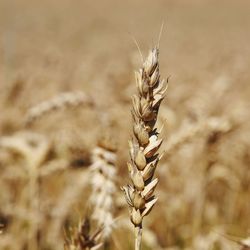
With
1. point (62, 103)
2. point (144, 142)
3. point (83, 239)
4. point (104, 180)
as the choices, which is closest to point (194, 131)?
point (62, 103)

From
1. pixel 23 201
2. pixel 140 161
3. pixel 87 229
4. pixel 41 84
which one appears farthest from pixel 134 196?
pixel 41 84

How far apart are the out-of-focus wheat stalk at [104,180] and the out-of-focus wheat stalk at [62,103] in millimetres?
820

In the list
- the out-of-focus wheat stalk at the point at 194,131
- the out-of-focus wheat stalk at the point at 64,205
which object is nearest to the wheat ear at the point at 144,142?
the out-of-focus wheat stalk at the point at 194,131

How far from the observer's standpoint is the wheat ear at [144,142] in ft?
3.35

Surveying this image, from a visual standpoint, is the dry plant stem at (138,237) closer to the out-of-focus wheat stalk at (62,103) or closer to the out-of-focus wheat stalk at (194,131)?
the out-of-focus wheat stalk at (194,131)

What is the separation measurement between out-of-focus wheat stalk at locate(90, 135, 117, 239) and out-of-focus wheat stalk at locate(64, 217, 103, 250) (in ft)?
1.57

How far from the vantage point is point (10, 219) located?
3434 mm

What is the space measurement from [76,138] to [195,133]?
925 mm

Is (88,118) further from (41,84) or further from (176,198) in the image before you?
(176,198)

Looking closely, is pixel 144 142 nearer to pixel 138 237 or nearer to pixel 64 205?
pixel 138 237

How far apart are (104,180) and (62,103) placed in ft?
3.18

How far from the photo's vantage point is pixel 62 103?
8.85 feet

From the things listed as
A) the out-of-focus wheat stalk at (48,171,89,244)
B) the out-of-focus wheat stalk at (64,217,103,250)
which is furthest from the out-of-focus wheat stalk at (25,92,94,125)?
the out-of-focus wheat stalk at (64,217,103,250)

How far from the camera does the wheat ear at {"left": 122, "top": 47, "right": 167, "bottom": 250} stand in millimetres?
1021
